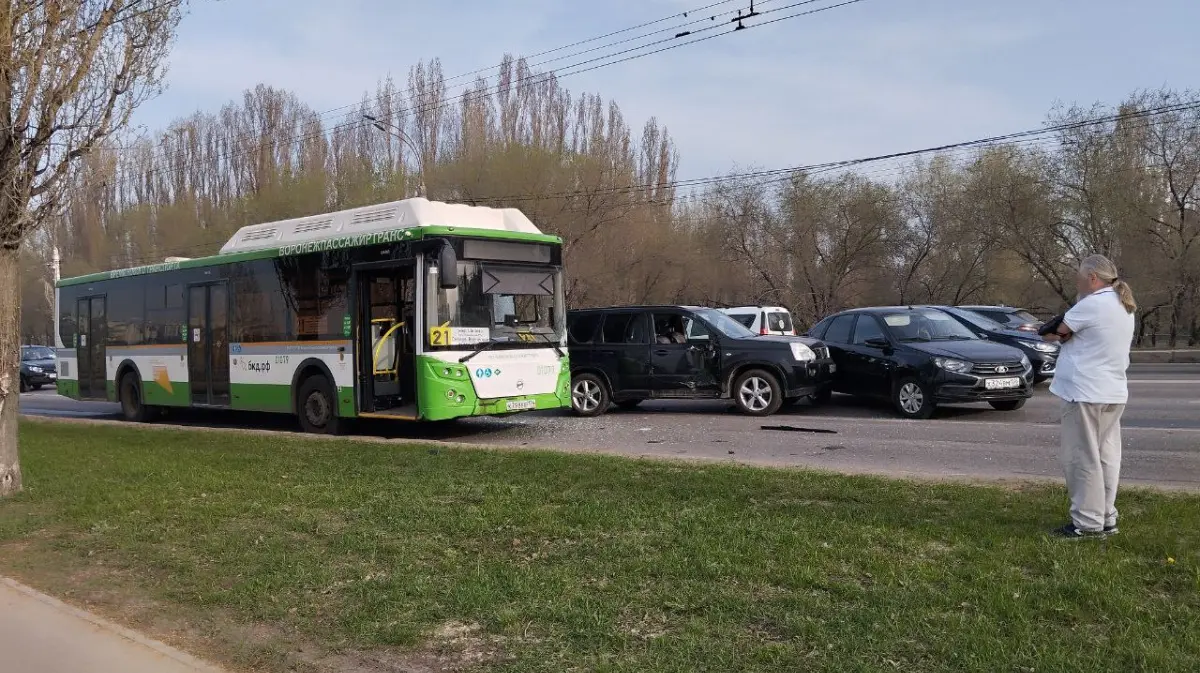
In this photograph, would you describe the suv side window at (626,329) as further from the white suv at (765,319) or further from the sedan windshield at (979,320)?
the white suv at (765,319)

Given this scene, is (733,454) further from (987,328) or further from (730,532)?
(987,328)

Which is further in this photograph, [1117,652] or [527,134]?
[527,134]

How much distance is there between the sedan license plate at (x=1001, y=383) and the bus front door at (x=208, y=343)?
38.7 feet

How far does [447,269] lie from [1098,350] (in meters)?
7.73

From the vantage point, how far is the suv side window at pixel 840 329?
1479 cm

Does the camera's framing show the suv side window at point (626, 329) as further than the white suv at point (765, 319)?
No

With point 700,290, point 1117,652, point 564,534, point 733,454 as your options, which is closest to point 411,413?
point 733,454

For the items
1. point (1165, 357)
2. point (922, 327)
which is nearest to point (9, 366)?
point (922, 327)

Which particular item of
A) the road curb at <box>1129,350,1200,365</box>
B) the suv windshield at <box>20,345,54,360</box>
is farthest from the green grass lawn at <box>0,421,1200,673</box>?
the suv windshield at <box>20,345,54,360</box>

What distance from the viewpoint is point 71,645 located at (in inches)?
187

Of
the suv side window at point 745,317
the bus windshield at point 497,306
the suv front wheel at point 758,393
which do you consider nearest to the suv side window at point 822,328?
the suv front wheel at point 758,393

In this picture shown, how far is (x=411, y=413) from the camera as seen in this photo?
12273 mm

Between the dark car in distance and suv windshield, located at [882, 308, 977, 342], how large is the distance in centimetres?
114

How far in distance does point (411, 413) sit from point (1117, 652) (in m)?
9.80
